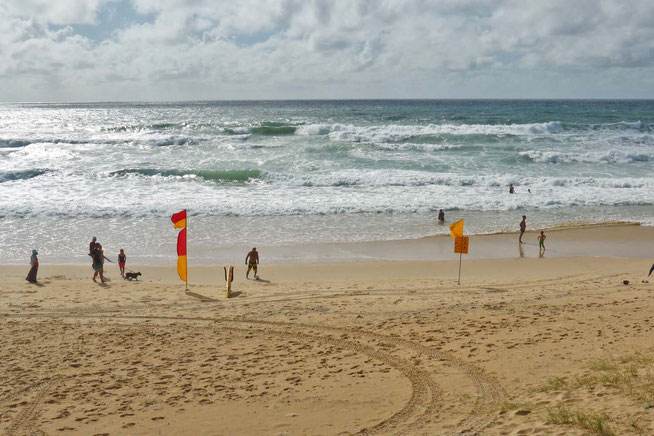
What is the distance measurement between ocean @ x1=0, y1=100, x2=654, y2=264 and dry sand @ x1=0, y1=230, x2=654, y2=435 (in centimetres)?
536

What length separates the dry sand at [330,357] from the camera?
6641mm

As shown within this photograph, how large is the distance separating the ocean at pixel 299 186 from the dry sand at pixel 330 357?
536 cm

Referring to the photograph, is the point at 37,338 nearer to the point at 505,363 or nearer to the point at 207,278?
the point at 207,278

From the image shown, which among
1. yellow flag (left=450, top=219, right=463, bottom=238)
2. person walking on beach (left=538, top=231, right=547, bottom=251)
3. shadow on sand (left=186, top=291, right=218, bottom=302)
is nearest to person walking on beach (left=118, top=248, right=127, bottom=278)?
shadow on sand (left=186, top=291, right=218, bottom=302)

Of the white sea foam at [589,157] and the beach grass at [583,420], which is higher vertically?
the white sea foam at [589,157]

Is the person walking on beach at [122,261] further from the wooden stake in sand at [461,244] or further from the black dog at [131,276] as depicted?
the wooden stake in sand at [461,244]

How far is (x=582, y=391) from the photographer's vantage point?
6.71m

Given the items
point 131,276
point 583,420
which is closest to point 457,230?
point 131,276

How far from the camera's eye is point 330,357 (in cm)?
874

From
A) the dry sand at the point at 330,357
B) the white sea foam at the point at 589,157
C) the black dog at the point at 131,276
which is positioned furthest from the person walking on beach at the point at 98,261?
the white sea foam at the point at 589,157

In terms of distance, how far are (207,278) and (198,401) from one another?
24.6 feet

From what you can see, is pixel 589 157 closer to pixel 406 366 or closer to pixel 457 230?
pixel 457 230

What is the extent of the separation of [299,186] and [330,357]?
20067 mm

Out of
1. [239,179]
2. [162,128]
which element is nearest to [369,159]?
[239,179]
